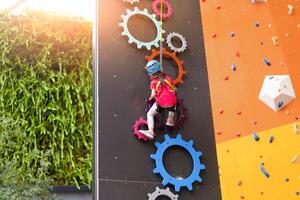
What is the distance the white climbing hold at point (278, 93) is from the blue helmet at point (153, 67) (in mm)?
772

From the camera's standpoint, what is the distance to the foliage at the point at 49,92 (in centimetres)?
383

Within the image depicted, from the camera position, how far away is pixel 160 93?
9.43 ft

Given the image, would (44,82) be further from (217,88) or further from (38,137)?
(217,88)

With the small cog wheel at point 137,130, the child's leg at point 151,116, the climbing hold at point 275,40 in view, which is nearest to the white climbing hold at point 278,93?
the climbing hold at point 275,40

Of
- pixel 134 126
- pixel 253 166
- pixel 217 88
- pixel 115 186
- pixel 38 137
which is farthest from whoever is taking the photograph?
pixel 38 137

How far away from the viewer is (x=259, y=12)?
341cm

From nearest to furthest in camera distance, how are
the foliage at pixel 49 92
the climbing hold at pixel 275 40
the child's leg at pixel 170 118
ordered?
the child's leg at pixel 170 118 < the climbing hold at pixel 275 40 < the foliage at pixel 49 92

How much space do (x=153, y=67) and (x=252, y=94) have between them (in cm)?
76

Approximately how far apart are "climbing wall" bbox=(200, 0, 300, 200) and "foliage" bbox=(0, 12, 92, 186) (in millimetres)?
1318

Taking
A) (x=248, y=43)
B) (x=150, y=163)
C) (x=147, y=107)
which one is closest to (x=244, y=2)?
(x=248, y=43)

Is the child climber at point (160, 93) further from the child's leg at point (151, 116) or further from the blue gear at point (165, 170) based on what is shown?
the blue gear at point (165, 170)

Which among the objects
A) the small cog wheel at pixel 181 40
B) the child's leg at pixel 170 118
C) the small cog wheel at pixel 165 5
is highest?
the small cog wheel at pixel 165 5

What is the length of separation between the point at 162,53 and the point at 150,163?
0.78 meters

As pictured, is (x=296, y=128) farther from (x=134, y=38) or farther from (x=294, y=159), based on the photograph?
(x=134, y=38)
